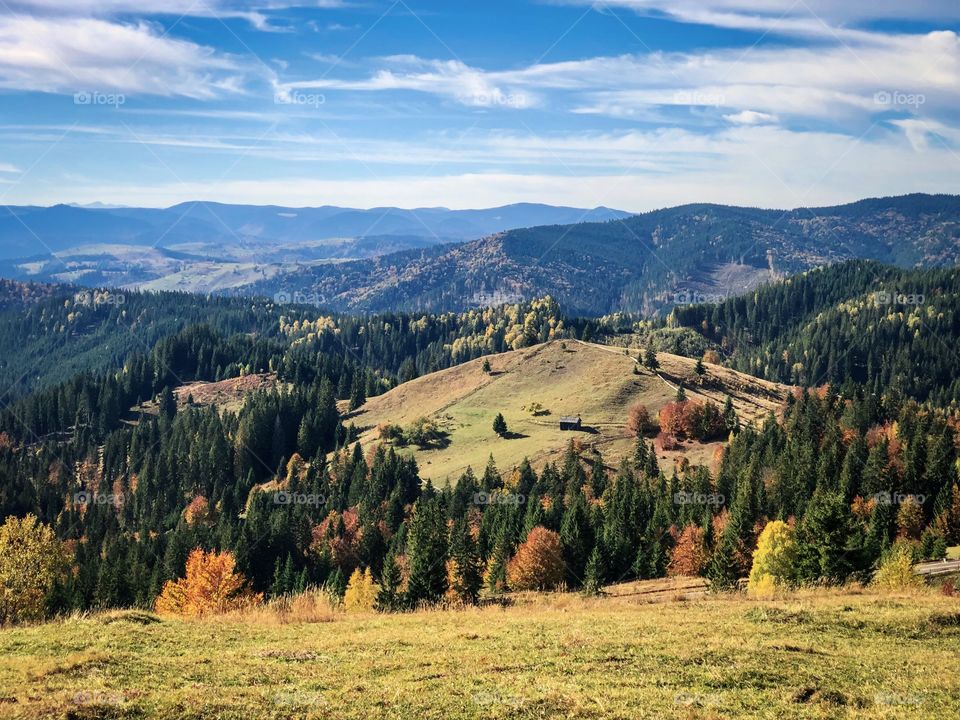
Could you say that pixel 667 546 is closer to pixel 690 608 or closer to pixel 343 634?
pixel 690 608

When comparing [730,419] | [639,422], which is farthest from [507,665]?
[730,419]

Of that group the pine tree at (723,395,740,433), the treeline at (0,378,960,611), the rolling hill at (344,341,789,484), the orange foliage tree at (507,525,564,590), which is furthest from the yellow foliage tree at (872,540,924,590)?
the pine tree at (723,395,740,433)

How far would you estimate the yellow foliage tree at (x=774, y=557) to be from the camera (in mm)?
65125

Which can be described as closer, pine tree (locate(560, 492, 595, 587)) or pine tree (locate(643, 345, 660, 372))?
pine tree (locate(560, 492, 595, 587))

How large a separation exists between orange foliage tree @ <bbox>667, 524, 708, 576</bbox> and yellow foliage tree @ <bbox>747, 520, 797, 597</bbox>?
359 inches

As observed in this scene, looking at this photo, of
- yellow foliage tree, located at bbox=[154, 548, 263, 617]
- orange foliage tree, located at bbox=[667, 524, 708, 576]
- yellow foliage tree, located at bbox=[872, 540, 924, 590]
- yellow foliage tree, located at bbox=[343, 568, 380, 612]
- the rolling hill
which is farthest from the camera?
the rolling hill

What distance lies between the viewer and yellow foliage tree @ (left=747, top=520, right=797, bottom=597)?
65.1 meters

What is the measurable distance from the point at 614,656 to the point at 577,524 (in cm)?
5923

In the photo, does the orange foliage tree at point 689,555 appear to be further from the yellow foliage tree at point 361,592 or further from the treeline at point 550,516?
the yellow foliage tree at point 361,592

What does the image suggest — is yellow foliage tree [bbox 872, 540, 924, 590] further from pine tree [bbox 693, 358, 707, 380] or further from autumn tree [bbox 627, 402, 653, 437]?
pine tree [bbox 693, 358, 707, 380]

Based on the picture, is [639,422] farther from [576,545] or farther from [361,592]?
[361,592]

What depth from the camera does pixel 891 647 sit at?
26141mm

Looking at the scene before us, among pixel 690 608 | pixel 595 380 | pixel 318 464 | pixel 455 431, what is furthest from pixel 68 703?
pixel 595 380

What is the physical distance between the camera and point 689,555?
82375 mm
